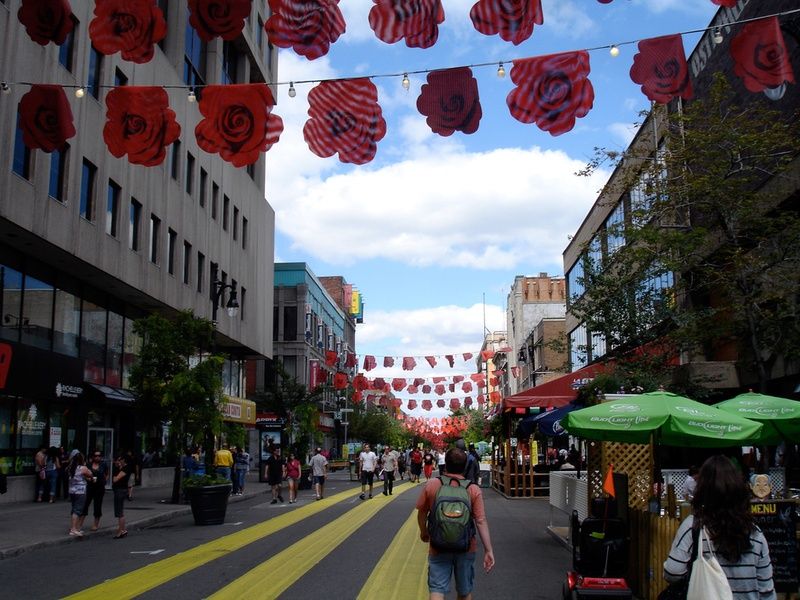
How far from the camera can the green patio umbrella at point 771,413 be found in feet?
37.2

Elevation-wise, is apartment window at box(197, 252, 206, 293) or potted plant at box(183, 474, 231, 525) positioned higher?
apartment window at box(197, 252, 206, 293)

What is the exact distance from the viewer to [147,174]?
105 feet

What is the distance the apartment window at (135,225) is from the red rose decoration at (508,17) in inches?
905

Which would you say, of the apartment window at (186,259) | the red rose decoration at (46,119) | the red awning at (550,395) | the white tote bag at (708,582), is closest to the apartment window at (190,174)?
the apartment window at (186,259)

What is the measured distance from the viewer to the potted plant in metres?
19.1

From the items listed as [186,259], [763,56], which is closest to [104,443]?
[186,259]

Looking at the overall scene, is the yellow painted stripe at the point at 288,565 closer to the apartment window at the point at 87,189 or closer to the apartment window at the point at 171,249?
the apartment window at the point at 87,189

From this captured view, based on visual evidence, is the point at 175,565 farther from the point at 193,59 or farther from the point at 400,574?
→ the point at 193,59

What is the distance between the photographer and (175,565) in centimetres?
1250

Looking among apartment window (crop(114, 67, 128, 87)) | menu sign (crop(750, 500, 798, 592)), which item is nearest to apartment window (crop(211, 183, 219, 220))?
apartment window (crop(114, 67, 128, 87))

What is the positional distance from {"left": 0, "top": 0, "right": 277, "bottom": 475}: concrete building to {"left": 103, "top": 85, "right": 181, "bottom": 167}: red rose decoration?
12.7 ft

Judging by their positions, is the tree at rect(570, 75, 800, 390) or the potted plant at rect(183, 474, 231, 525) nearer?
the tree at rect(570, 75, 800, 390)

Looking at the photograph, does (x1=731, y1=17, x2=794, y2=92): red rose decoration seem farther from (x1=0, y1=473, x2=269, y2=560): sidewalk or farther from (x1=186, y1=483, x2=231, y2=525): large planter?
(x1=186, y1=483, x2=231, y2=525): large planter

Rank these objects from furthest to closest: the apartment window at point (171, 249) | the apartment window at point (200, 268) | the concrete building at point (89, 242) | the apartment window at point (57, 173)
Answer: the apartment window at point (200, 268), the apartment window at point (171, 249), the apartment window at point (57, 173), the concrete building at point (89, 242)
